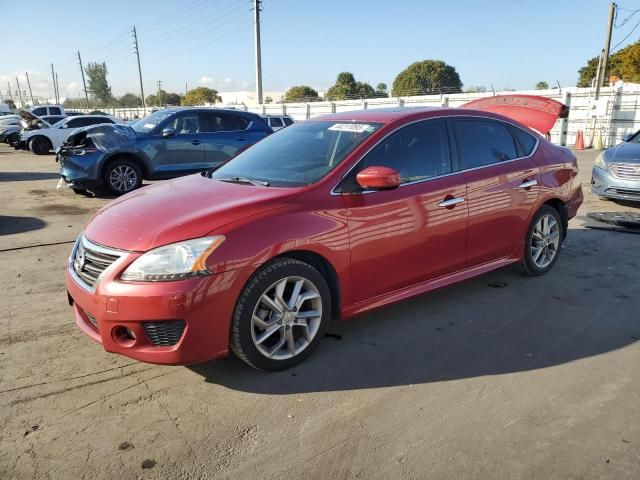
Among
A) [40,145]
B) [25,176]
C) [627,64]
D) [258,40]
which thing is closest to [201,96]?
[258,40]

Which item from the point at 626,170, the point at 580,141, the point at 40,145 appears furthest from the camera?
the point at 580,141

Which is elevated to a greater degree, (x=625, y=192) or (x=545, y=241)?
(x=545, y=241)

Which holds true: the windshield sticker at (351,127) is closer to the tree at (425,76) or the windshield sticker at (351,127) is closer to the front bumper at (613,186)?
the front bumper at (613,186)

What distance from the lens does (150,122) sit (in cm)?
1038

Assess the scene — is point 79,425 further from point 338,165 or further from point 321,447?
point 338,165

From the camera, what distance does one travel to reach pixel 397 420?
2793 millimetres

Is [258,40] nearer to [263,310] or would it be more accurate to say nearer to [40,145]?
[40,145]

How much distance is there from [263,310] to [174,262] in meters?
0.65

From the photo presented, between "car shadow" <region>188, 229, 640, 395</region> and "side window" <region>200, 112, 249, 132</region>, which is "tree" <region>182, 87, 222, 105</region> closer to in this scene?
"side window" <region>200, 112, 249, 132</region>

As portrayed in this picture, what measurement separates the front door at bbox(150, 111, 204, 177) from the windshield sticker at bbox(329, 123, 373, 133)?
6.66 m

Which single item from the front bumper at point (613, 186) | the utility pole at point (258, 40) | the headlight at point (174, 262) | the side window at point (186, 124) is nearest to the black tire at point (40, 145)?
the side window at point (186, 124)

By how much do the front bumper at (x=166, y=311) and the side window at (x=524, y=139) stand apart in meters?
3.22

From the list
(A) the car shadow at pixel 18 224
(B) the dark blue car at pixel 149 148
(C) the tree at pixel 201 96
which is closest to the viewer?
(A) the car shadow at pixel 18 224

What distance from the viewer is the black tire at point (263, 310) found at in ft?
9.95
